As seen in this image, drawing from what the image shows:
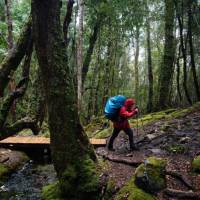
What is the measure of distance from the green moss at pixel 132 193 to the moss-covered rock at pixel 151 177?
0.41ft

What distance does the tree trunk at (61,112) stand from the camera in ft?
23.9

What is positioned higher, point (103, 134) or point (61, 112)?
point (61, 112)

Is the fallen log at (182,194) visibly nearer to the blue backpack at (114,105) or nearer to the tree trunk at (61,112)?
the tree trunk at (61,112)

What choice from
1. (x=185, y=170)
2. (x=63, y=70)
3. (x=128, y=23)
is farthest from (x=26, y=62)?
(x=128, y=23)

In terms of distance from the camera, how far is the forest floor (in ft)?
25.8

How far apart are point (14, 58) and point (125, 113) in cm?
335

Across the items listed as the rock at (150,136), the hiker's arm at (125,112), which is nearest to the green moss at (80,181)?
the hiker's arm at (125,112)

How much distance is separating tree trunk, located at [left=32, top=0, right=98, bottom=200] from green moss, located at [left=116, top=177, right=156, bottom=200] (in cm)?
56

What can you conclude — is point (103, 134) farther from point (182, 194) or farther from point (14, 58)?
point (182, 194)

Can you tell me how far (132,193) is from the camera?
6.93 m

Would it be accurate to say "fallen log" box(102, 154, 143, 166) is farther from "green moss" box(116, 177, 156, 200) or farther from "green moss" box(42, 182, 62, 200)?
"green moss" box(42, 182, 62, 200)

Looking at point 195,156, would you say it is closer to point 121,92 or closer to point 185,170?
point 185,170

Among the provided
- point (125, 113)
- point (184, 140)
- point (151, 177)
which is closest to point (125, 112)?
point (125, 113)

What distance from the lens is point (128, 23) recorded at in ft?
58.2
